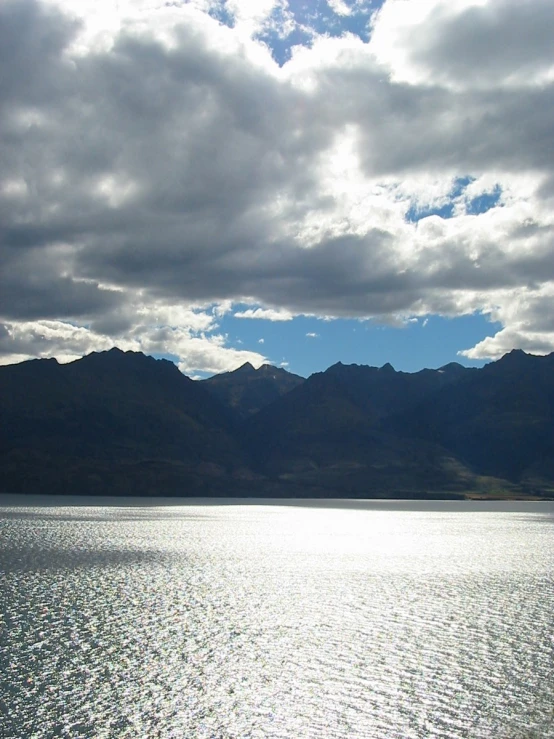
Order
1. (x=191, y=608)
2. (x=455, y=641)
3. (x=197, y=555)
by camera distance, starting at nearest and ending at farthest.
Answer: (x=455, y=641), (x=191, y=608), (x=197, y=555)

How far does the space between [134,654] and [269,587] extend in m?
46.5

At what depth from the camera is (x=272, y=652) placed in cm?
6531

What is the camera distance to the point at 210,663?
201ft

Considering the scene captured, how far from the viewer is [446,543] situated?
199 meters

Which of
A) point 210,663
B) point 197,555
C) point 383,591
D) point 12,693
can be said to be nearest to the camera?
point 12,693

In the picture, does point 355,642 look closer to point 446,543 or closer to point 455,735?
point 455,735

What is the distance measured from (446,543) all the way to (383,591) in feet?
333

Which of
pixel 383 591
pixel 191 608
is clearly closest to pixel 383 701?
pixel 191 608

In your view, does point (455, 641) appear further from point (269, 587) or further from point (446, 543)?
point (446, 543)

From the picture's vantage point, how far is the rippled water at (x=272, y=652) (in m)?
46.6

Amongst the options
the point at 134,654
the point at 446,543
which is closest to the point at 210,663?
the point at 134,654

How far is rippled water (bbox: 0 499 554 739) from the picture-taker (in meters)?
46.6

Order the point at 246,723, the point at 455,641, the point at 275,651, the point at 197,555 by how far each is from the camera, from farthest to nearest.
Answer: the point at 197,555 < the point at 455,641 < the point at 275,651 < the point at 246,723

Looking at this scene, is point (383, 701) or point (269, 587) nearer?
point (383, 701)
